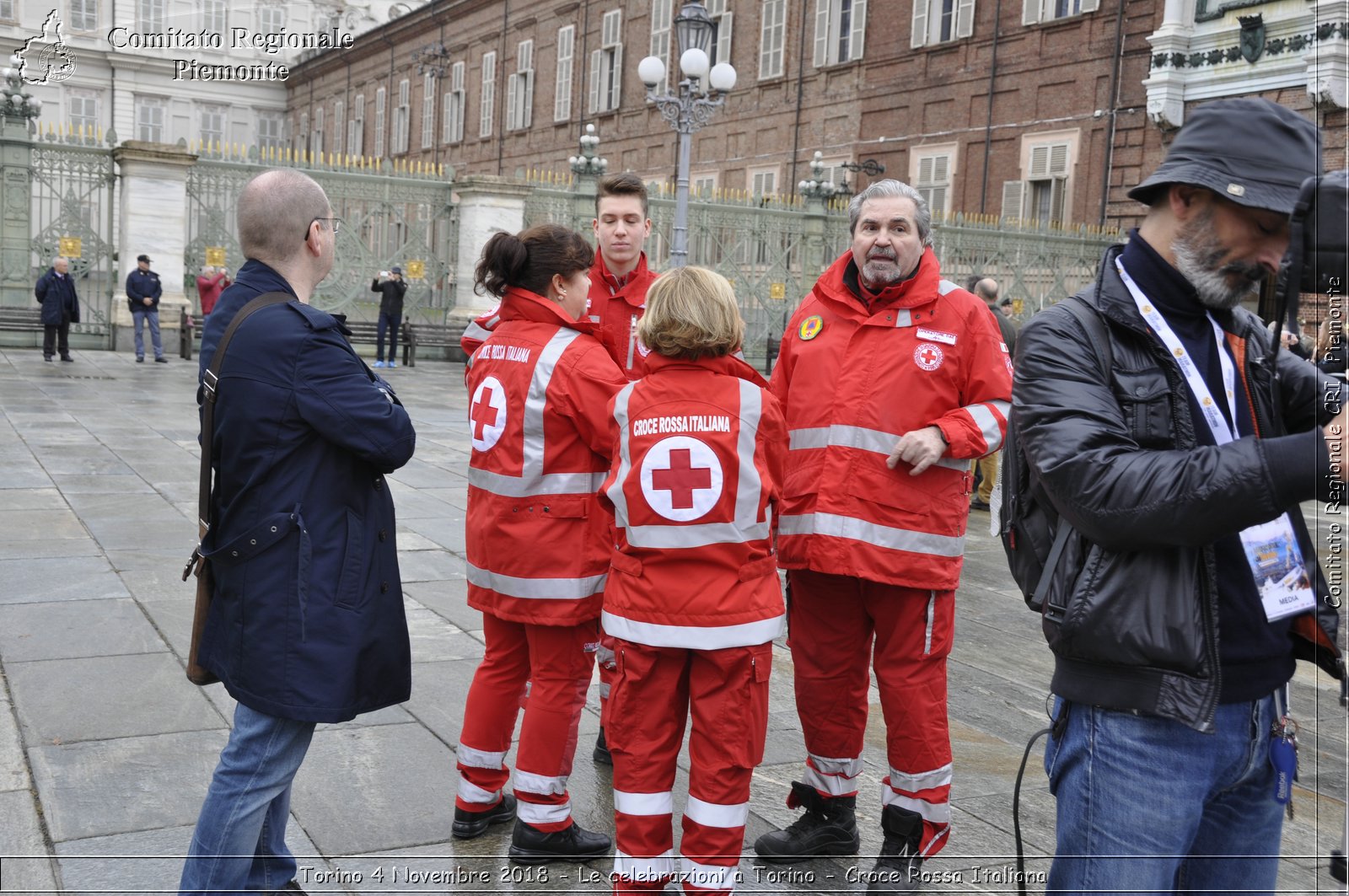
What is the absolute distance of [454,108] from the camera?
4291 cm

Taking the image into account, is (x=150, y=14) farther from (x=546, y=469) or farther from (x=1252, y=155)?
(x=1252, y=155)

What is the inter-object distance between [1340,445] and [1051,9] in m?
23.0

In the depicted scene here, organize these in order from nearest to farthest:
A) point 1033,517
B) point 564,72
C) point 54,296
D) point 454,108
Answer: point 1033,517 < point 54,296 < point 564,72 < point 454,108

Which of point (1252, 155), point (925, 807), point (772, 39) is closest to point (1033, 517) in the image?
point (1252, 155)

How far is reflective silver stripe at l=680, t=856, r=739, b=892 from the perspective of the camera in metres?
3.04

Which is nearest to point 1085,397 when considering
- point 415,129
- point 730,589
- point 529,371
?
point 730,589

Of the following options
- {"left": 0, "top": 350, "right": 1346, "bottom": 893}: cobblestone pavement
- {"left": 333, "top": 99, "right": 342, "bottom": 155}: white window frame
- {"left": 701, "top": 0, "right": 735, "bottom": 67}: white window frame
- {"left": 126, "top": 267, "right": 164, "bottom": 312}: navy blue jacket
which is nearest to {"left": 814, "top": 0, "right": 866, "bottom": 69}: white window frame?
{"left": 701, "top": 0, "right": 735, "bottom": 67}: white window frame

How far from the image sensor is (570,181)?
23578 millimetres

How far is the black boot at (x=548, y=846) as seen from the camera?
3490mm

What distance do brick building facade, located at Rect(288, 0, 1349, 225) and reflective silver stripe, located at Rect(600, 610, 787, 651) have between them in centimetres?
1103

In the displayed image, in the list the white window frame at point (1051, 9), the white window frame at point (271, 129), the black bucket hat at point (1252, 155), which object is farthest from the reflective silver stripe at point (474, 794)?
the white window frame at point (271, 129)

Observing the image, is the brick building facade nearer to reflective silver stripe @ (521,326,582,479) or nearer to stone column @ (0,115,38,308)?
stone column @ (0,115,38,308)

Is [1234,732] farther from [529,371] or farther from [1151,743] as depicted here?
[529,371]

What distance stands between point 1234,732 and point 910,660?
4.57ft
